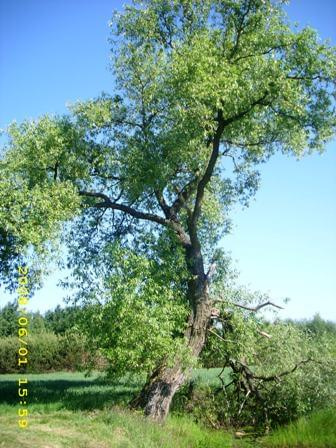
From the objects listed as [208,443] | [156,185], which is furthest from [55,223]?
[208,443]

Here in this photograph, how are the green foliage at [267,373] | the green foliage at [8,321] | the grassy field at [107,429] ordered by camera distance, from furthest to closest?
the green foliage at [8,321] < the green foliage at [267,373] < the grassy field at [107,429]

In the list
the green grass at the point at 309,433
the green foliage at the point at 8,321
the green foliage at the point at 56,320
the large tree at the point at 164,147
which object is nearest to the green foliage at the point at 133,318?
the large tree at the point at 164,147

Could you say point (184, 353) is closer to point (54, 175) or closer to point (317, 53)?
point (54, 175)

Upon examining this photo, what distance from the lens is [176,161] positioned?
56.5 ft

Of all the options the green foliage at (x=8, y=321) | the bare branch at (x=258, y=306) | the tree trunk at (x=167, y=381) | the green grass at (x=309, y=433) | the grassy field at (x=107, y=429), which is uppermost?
the green foliage at (x=8, y=321)

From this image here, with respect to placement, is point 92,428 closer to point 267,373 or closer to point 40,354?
point 267,373

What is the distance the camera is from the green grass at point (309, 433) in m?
13.8

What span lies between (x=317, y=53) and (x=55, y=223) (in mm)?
10725

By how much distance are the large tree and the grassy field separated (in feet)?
4.30

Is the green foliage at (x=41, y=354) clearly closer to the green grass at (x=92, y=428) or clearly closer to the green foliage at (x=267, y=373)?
the green grass at (x=92, y=428)

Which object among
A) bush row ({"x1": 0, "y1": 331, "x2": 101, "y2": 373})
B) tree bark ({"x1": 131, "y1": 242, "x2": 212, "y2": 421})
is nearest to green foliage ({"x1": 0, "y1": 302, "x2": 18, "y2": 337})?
bush row ({"x1": 0, "y1": 331, "x2": 101, "y2": 373})

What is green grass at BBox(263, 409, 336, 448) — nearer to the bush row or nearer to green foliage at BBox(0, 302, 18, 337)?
the bush row

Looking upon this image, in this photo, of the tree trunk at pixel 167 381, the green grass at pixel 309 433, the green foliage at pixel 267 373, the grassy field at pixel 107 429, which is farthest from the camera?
the green foliage at pixel 267 373

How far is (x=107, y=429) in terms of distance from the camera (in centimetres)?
1224
